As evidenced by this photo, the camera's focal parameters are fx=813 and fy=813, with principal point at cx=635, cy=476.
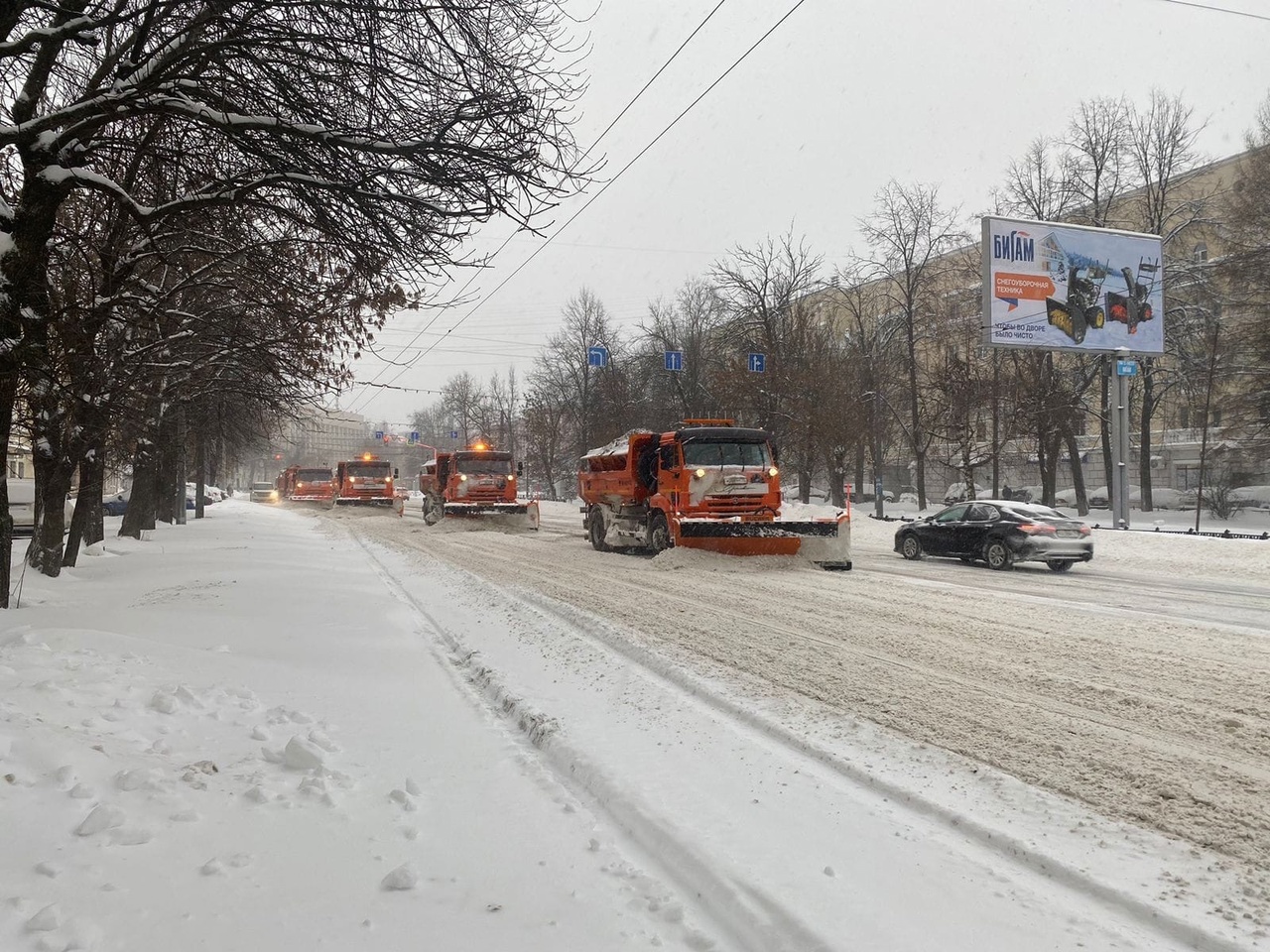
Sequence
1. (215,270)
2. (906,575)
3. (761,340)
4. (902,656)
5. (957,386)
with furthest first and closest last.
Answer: (761,340)
(957,386)
(906,575)
(215,270)
(902,656)

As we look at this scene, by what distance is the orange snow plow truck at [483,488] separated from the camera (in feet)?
91.7

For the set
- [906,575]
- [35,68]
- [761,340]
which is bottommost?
[906,575]

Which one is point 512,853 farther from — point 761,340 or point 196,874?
point 761,340

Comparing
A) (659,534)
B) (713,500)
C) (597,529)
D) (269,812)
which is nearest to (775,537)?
(713,500)

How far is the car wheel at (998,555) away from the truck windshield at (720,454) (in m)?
4.74

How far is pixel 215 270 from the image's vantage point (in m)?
10.9

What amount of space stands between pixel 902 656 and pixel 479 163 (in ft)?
18.4

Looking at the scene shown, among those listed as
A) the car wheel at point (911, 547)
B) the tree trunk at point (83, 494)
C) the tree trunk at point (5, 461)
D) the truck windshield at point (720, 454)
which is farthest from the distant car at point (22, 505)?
the car wheel at point (911, 547)

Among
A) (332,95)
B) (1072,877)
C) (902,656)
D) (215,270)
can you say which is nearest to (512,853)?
(1072,877)

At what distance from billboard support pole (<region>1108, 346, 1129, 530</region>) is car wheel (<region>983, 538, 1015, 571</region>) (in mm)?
10157

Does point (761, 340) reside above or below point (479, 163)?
above

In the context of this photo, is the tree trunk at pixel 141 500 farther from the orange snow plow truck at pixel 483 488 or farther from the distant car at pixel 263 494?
the distant car at pixel 263 494

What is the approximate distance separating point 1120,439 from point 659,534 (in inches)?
649

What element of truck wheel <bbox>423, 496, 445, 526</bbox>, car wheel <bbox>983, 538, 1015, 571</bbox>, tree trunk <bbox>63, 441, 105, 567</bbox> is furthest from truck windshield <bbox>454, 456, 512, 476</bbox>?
car wheel <bbox>983, 538, 1015, 571</bbox>
